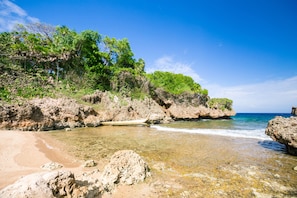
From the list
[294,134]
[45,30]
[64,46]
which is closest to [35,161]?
[294,134]

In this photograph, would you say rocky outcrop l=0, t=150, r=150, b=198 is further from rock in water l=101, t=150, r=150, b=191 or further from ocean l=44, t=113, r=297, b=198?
ocean l=44, t=113, r=297, b=198

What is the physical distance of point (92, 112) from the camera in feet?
64.8

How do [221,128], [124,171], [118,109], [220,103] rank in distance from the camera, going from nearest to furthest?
1. [124,171]
2. [221,128]
3. [118,109]
4. [220,103]

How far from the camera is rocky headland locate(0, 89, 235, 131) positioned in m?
13.5

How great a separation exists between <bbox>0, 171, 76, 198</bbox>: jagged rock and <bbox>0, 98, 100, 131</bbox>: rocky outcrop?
1349 centimetres

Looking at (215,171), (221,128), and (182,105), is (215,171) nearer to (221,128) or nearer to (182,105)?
(221,128)

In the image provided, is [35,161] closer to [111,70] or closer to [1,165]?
[1,165]

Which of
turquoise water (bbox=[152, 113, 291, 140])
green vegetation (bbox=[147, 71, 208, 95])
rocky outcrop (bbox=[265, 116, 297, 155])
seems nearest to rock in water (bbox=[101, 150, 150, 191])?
rocky outcrop (bbox=[265, 116, 297, 155])

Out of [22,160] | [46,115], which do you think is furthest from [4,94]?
[22,160]

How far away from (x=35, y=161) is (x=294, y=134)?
423 inches

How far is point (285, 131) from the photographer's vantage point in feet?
24.8

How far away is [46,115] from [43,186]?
594 inches

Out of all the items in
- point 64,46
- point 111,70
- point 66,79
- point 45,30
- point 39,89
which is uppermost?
point 45,30

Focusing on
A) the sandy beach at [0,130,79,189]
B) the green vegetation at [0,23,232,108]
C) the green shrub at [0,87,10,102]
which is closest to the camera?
the sandy beach at [0,130,79,189]
